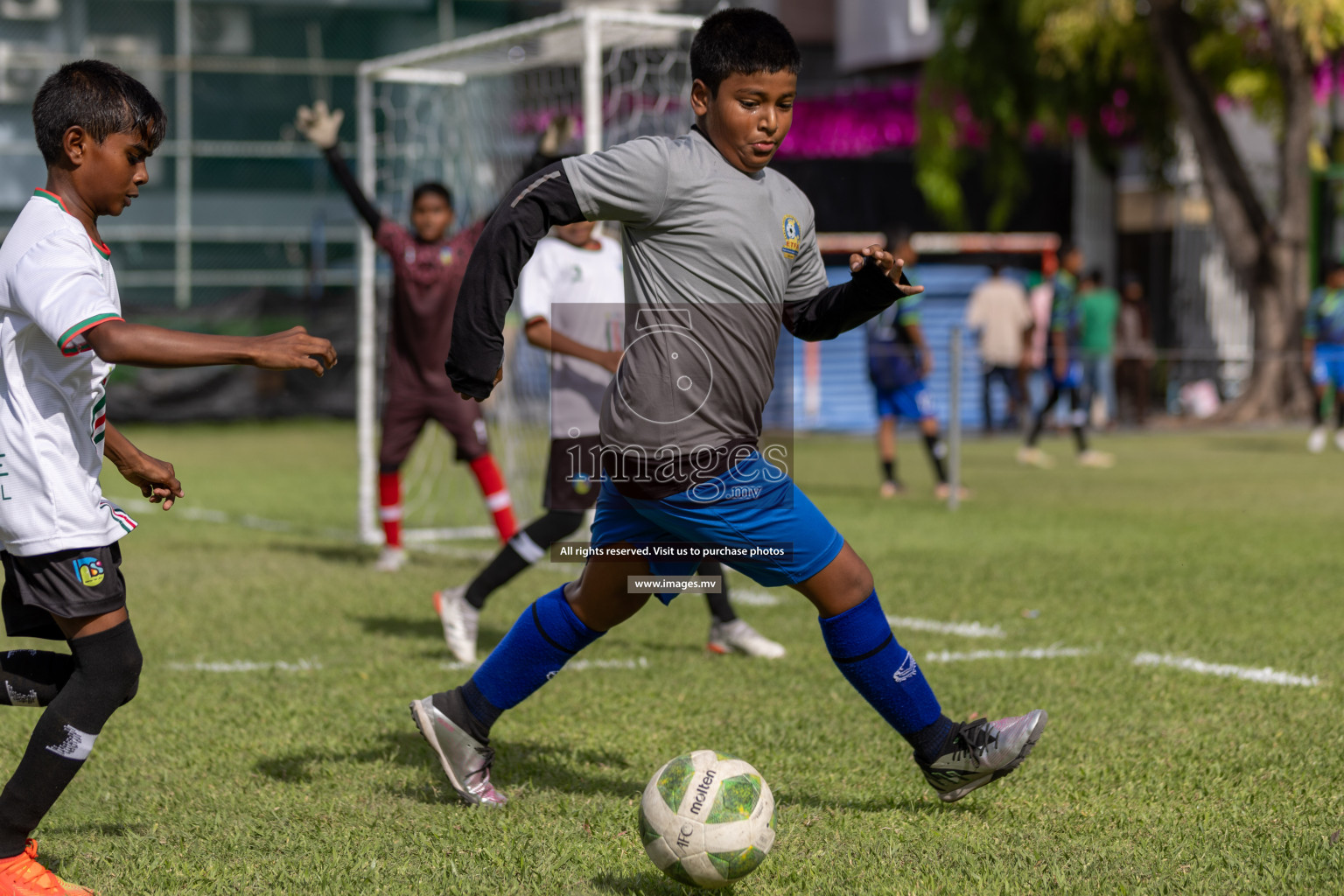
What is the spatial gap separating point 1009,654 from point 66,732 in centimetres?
383

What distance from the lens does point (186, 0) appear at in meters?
23.4

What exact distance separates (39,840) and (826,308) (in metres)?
2.37

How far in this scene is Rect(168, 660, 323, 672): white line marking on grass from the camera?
5.98 metres

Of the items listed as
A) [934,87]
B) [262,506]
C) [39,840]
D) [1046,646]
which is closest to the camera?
[39,840]

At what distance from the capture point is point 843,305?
12.7 feet

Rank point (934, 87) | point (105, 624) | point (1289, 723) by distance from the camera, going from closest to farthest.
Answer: point (105, 624) < point (1289, 723) < point (934, 87)

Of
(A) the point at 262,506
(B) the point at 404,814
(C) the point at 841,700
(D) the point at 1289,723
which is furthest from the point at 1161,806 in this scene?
(A) the point at 262,506

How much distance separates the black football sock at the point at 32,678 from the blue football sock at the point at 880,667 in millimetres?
1797

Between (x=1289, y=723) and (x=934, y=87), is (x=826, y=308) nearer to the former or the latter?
(x=1289, y=723)

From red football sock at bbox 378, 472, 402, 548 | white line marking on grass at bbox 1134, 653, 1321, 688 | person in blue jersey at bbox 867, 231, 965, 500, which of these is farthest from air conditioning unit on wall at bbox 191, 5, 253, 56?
white line marking on grass at bbox 1134, 653, 1321, 688

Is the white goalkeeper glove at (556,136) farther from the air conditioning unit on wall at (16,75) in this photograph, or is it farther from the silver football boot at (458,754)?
the air conditioning unit on wall at (16,75)

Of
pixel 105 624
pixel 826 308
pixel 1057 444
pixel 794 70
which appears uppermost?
pixel 794 70

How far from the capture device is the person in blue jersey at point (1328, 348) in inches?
641

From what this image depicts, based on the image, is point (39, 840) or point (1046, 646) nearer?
point (39, 840)
